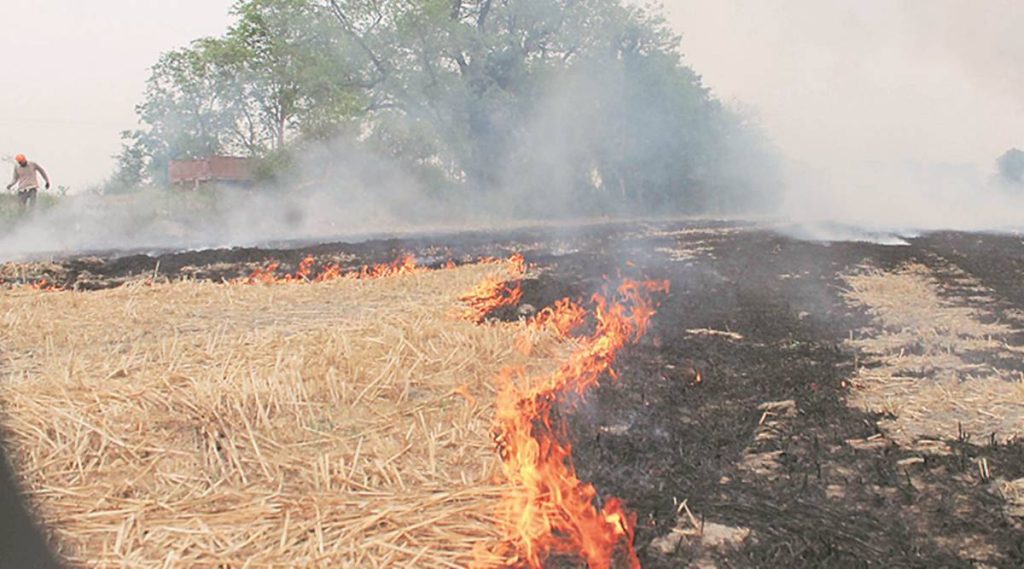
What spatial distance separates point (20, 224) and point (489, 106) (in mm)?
16911


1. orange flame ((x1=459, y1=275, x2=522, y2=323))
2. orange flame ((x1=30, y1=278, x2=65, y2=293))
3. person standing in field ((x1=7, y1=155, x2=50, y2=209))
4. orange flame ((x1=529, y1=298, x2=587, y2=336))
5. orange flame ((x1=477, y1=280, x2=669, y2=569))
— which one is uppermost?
person standing in field ((x1=7, y1=155, x2=50, y2=209))

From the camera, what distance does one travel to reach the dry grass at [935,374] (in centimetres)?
459

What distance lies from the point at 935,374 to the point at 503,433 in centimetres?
349

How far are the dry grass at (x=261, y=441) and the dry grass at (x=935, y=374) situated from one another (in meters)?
2.38

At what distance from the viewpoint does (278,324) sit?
6.57 metres

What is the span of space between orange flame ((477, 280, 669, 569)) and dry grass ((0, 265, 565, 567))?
128 millimetres

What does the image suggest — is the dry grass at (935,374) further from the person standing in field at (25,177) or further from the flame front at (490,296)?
the person standing in field at (25,177)

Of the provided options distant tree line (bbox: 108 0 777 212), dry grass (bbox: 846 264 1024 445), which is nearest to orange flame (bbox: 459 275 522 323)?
dry grass (bbox: 846 264 1024 445)

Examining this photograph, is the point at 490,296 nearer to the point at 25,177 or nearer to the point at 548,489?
the point at 548,489

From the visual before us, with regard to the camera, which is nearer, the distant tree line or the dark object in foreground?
the dark object in foreground

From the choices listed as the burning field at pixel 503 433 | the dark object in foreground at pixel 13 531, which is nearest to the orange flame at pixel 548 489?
the burning field at pixel 503 433

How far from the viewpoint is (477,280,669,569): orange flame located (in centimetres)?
297

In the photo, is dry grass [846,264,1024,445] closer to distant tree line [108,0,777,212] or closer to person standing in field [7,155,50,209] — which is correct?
person standing in field [7,155,50,209]

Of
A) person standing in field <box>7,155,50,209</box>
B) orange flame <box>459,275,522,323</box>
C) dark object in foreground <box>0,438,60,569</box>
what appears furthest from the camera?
person standing in field <box>7,155,50,209</box>
